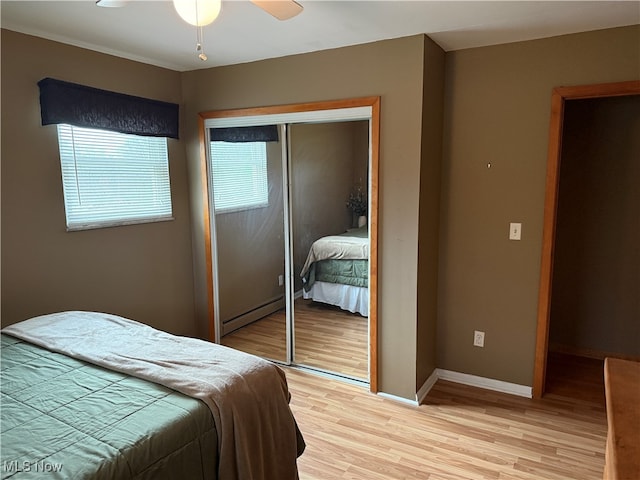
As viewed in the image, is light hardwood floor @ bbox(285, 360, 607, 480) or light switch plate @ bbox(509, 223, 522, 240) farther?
light switch plate @ bbox(509, 223, 522, 240)

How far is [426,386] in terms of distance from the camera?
3.02m

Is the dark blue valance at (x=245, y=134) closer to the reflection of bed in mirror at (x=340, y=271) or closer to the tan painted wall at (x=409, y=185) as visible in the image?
the tan painted wall at (x=409, y=185)

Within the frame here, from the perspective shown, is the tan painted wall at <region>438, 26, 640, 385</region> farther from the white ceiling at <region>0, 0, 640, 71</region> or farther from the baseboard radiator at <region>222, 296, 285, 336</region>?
the baseboard radiator at <region>222, 296, 285, 336</region>

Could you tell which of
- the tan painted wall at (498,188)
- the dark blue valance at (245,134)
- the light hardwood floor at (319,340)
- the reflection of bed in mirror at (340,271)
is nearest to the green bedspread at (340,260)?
the reflection of bed in mirror at (340,271)

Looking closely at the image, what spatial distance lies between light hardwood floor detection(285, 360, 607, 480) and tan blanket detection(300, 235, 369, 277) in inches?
36.9

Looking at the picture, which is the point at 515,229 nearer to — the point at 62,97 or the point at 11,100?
the point at 62,97

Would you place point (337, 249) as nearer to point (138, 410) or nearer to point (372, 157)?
point (372, 157)

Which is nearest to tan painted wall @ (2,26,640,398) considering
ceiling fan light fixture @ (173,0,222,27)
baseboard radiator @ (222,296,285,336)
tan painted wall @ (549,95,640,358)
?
baseboard radiator @ (222,296,285,336)

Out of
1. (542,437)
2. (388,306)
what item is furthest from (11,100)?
(542,437)

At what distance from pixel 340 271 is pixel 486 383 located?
4.36ft

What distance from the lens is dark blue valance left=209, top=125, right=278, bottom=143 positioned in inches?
128

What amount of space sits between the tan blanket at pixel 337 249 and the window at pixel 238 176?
1.89ft

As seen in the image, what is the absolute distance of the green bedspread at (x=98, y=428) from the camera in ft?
Answer: 4.18

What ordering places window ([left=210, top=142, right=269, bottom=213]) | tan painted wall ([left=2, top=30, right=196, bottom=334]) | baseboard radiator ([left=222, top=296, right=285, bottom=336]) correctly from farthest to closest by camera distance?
1. baseboard radiator ([left=222, top=296, right=285, bottom=336])
2. window ([left=210, top=142, right=269, bottom=213])
3. tan painted wall ([left=2, top=30, right=196, bottom=334])
